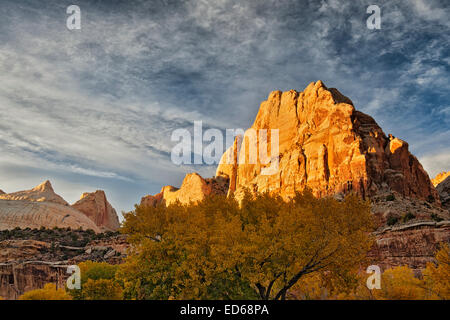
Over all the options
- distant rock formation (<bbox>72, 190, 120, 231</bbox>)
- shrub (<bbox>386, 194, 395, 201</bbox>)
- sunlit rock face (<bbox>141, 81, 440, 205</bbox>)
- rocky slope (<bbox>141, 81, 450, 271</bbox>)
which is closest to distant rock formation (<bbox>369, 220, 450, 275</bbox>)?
rocky slope (<bbox>141, 81, 450, 271</bbox>)

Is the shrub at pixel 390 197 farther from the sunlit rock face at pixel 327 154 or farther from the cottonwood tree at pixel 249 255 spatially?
the cottonwood tree at pixel 249 255

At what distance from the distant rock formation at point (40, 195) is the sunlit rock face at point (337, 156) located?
90.7m

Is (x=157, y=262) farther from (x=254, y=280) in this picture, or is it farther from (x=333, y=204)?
(x=333, y=204)

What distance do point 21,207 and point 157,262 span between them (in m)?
99.9

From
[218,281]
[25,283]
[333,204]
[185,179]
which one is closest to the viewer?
[218,281]

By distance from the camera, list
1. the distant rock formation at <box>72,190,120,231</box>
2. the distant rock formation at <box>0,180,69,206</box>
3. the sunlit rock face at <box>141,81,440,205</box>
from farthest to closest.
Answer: the distant rock formation at <box>72,190,120,231</box> → the distant rock formation at <box>0,180,69,206</box> → the sunlit rock face at <box>141,81,440,205</box>

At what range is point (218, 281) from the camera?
20.6 m

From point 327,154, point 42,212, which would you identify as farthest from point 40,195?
point 327,154

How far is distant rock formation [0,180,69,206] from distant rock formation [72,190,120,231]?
25.3ft

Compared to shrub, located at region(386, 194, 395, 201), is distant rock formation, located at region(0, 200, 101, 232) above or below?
below

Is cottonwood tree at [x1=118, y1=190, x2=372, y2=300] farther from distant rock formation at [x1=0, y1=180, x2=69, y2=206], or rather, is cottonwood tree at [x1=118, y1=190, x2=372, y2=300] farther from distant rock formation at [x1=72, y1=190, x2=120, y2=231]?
distant rock formation at [x1=0, y1=180, x2=69, y2=206]

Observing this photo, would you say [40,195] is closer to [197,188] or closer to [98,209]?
[98,209]

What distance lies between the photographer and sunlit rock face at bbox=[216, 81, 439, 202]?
8050cm
